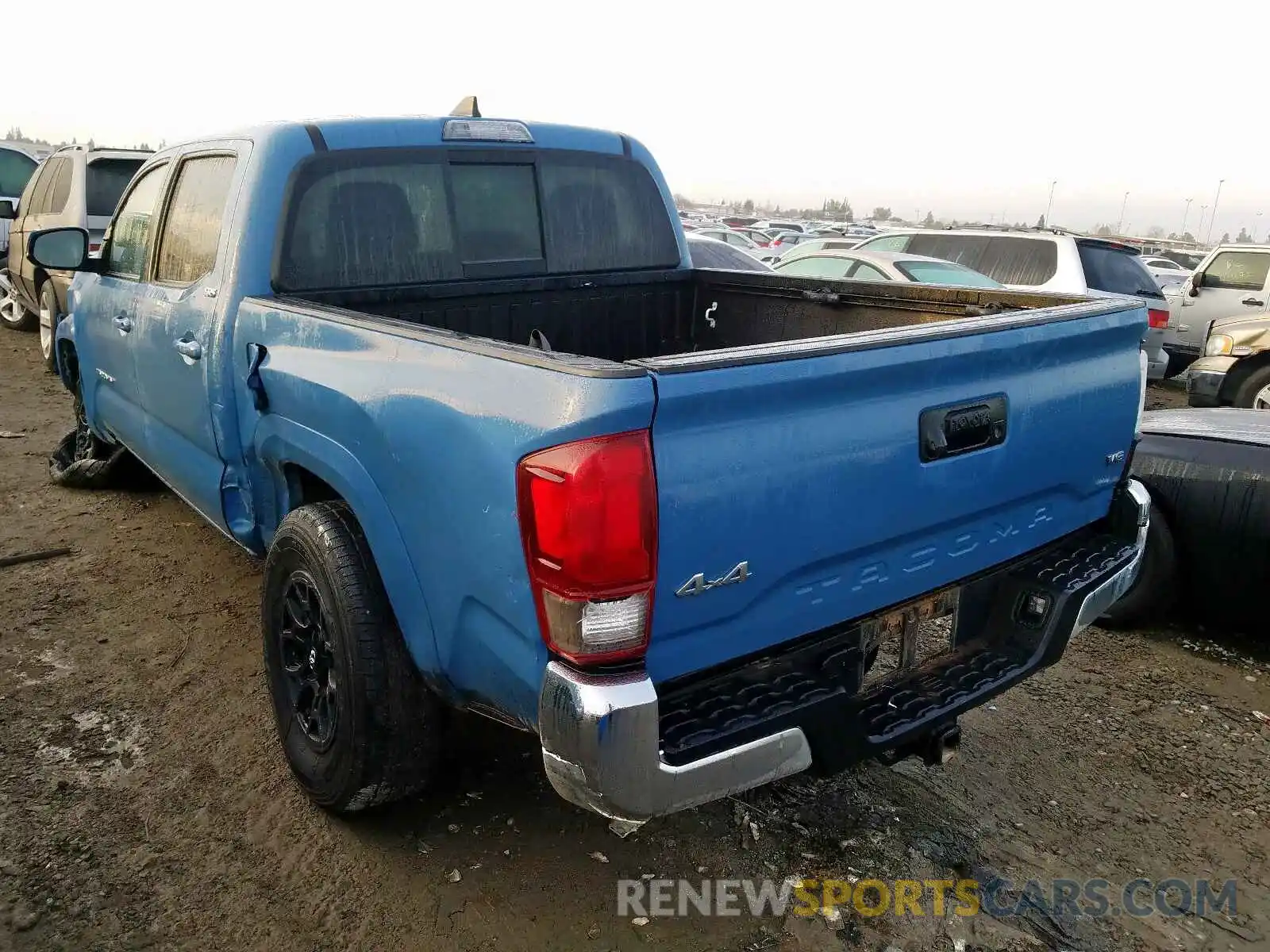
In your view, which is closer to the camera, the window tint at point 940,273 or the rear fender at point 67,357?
the rear fender at point 67,357

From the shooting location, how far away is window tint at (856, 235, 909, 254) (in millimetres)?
10695

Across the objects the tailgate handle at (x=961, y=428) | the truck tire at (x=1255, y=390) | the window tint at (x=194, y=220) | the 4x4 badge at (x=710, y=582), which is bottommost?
the truck tire at (x=1255, y=390)

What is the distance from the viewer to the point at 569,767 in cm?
187

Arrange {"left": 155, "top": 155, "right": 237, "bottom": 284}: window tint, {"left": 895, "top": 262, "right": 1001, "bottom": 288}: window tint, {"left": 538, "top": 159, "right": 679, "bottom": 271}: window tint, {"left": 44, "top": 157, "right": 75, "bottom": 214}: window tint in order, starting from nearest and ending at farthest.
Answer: {"left": 155, "top": 155, "right": 237, "bottom": 284}: window tint → {"left": 538, "top": 159, "right": 679, "bottom": 271}: window tint → {"left": 895, "top": 262, "right": 1001, "bottom": 288}: window tint → {"left": 44, "top": 157, "right": 75, "bottom": 214}: window tint

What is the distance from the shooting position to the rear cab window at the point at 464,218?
3.22m

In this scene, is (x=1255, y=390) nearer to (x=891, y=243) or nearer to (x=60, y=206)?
(x=891, y=243)

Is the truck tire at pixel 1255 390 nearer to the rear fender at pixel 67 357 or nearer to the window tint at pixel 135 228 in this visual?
the window tint at pixel 135 228

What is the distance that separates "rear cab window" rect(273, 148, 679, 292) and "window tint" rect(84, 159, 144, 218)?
7.38m

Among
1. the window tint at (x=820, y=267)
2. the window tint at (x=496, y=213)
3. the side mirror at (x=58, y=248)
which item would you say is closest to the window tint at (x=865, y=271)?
the window tint at (x=820, y=267)

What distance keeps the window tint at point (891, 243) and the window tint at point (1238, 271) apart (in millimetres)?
3816

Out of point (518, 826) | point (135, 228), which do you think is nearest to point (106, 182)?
point (135, 228)

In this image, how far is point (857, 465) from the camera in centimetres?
209
